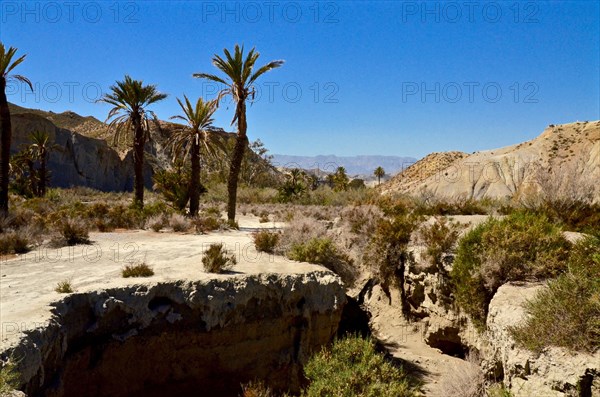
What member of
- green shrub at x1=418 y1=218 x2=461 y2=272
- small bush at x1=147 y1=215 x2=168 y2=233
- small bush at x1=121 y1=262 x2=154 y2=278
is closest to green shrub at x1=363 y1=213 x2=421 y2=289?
green shrub at x1=418 y1=218 x2=461 y2=272

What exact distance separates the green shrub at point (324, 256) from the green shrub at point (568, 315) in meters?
5.74

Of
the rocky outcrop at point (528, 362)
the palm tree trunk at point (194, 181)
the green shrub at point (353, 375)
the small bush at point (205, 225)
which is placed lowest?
the green shrub at point (353, 375)

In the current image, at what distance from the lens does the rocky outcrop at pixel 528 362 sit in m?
4.86

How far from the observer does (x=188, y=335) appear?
8.12 m

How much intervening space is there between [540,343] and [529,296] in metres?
1.74

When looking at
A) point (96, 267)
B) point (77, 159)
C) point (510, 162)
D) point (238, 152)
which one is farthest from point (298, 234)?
point (510, 162)

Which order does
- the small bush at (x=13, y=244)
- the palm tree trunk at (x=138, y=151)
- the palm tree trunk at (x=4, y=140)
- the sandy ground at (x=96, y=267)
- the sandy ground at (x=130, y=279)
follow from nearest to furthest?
1. the sandy ground at (x=96, y=267)
2. the sandy ground at (x=130, y=279)
3. the small bush at (x=13, y=244)
4. the palm tree trunk at (x=4, y=140)
5. the palm tree trunk at (x=138, y=151)

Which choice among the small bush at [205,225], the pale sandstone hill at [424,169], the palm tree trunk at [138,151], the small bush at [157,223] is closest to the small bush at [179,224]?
the small bush at [205,225]

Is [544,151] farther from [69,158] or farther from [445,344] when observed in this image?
[69,158]

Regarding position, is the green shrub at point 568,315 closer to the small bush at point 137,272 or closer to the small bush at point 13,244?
the small bush at point 137,272

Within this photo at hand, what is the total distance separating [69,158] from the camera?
52.9m

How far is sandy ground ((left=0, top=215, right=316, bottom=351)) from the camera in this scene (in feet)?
22.3

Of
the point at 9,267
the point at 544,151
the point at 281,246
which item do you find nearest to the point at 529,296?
the point at 281,246

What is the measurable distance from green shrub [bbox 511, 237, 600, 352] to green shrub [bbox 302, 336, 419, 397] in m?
2.00
